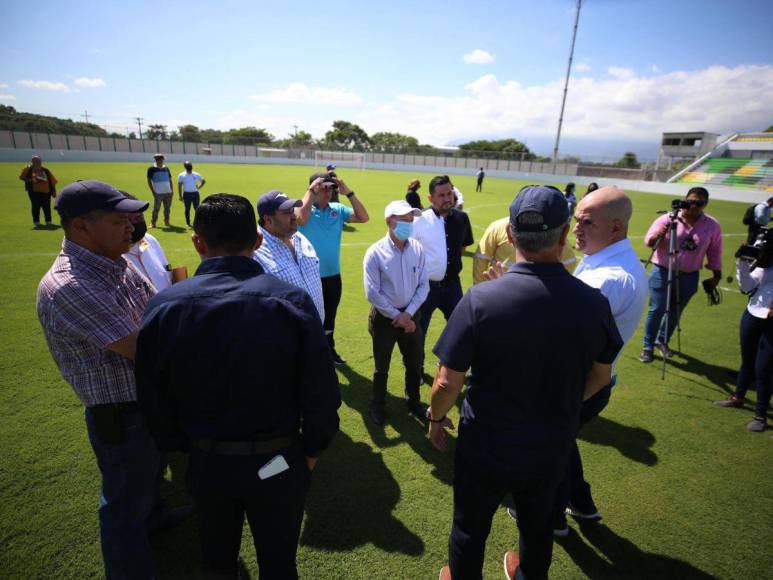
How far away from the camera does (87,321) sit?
1.88 m

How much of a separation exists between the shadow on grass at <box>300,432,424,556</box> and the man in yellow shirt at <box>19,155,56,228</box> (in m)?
12.3

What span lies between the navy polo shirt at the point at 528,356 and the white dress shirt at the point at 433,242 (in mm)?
2759

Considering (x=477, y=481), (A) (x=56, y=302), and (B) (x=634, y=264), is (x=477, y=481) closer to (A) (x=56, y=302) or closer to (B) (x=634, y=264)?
(B) (x=634, y=264)

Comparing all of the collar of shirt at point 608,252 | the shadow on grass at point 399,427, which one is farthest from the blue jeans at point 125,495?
the collar of shirt at point 608,252

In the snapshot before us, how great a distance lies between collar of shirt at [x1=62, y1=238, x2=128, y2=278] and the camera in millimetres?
1979

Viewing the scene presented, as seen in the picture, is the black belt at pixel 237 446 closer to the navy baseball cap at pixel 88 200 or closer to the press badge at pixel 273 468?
the press badge at pixel 273 468

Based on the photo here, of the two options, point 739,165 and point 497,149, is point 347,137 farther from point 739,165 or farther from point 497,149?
point 739,165

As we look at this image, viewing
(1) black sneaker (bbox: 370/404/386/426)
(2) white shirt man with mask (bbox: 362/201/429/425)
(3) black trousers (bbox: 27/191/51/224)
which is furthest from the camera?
(3) black trousers (bbox: 27/191/51/224)

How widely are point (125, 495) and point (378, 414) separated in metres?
2.35

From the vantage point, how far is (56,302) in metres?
1.86

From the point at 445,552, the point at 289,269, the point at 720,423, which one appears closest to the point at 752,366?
the point at 720,423

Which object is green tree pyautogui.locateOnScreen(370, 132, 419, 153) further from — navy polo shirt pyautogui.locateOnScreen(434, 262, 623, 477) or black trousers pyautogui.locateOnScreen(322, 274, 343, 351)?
navy polo shirt pyautogui.locateOnScreen(434, 262, 623, 477)

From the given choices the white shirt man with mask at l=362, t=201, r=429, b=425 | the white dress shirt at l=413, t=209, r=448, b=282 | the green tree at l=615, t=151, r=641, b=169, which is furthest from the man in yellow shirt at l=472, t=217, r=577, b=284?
the green tree at l=615, t=151, r=641, b=169

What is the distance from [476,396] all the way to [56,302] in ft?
6.80
